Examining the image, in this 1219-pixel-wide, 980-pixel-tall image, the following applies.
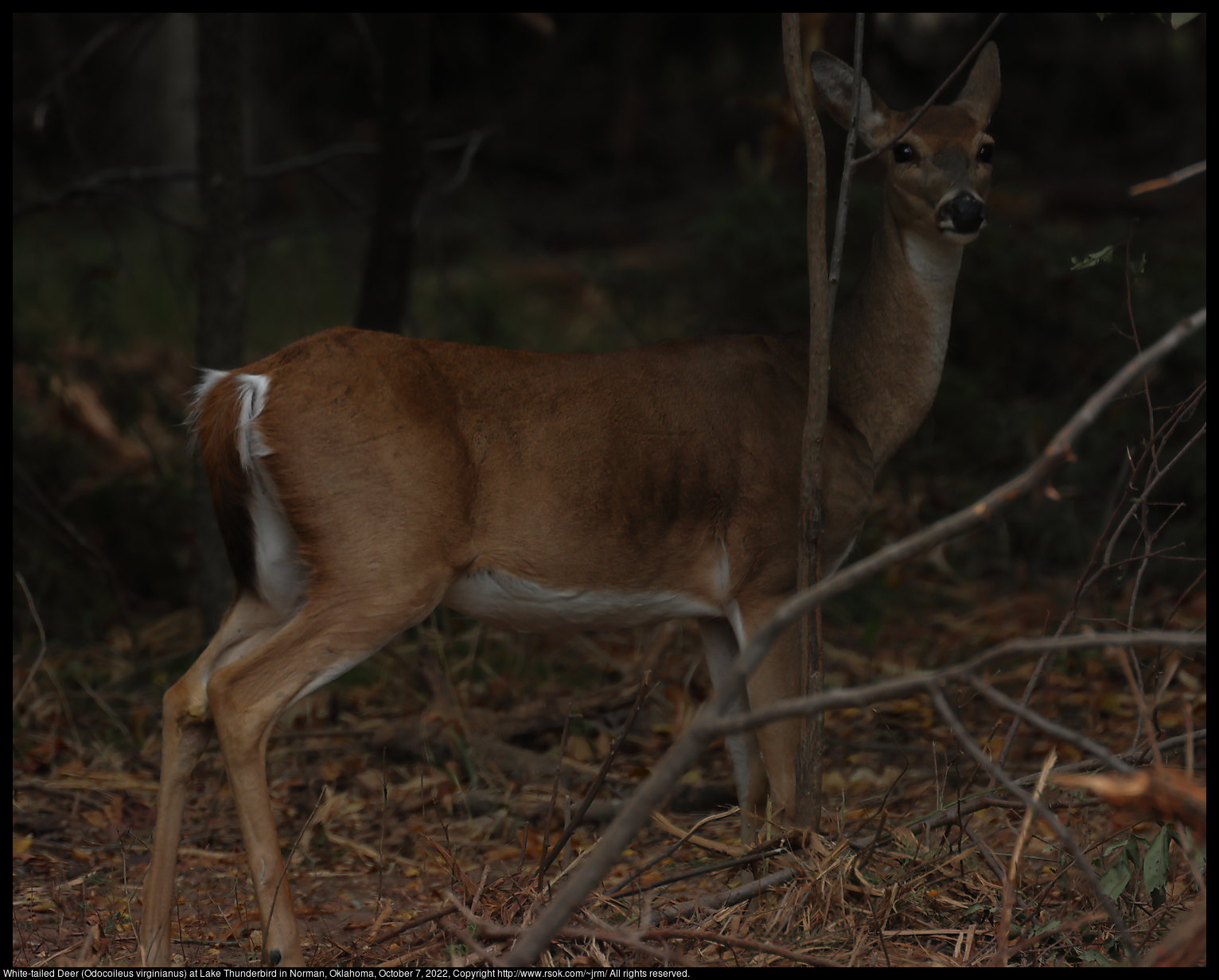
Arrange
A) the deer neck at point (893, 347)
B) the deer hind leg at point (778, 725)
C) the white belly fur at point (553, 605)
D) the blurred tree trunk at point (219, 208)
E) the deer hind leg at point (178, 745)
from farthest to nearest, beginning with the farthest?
the blurred tree trunk at point (219, 208), the deer neck at point (893, 347), the deer hind leg at point (778, 725), the white belly fur at point (553, 605), the deer hind leg at point (178, 745)

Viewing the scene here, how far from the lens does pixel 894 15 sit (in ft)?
26.7

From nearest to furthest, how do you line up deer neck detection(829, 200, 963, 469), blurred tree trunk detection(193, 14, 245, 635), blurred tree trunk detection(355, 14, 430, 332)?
deer neck detection(829, 200, 963, 469), blurred tree trunk detection(193, 14, 245, 635), blurred tree trunk detection(355, 14, 430, 332)

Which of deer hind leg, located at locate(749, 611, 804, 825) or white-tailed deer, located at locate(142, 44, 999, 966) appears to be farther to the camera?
deer hind leg, located at locate(749, 611, 804, 825)

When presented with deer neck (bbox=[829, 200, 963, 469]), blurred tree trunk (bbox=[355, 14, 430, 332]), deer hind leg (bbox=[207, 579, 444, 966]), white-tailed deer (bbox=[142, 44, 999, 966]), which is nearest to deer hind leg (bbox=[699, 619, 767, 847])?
white-tailed deer (bbox=[142, 44, 999, 966])

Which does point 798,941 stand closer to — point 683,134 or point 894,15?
point 894,15

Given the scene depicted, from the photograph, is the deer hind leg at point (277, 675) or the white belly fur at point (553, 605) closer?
the deer hind leg at point (277, 675)

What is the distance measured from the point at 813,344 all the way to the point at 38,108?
12.1 feet

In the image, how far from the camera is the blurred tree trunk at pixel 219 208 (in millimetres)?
5344

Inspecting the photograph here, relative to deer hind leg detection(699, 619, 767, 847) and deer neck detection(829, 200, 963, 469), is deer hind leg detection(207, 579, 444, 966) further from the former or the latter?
deer neck detection(829, 200, 963, 469)

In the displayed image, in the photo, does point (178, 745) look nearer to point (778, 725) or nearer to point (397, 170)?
point (778, 725)

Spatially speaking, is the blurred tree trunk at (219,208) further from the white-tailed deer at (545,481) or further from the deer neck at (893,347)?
the deer neck at (893,347)

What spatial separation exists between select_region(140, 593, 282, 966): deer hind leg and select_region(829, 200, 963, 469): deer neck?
1951 mm

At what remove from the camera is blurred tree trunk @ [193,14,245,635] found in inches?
210

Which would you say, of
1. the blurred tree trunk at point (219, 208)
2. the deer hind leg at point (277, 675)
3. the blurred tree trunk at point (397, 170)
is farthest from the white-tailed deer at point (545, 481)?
the blurred tree trunk at point (397, 170)
